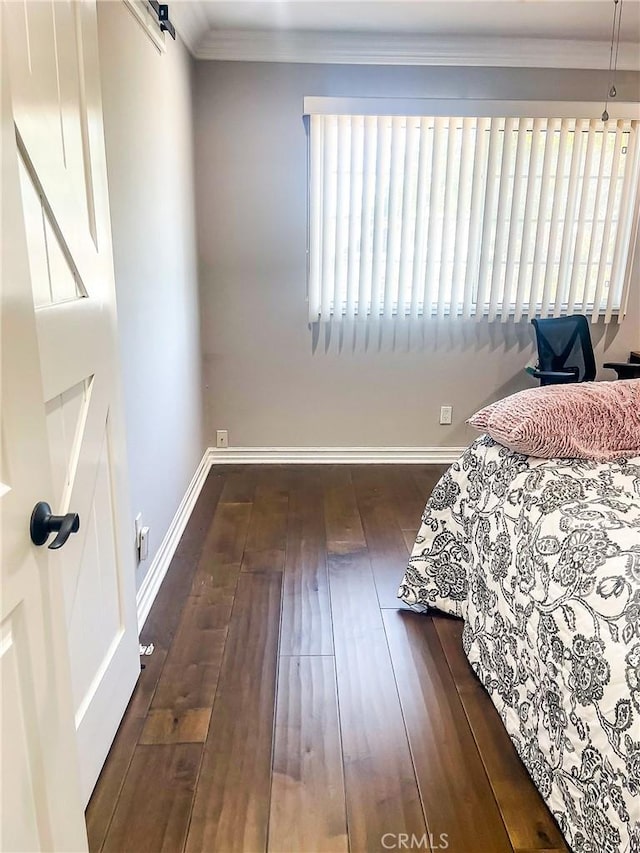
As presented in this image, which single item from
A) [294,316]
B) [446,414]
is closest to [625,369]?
[446,414]

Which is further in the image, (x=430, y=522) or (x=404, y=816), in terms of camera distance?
(x=430, y=522)

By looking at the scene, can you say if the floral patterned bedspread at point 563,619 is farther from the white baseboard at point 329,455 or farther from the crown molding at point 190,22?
the crown molding at point 190,22

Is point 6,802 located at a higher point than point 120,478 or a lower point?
lower

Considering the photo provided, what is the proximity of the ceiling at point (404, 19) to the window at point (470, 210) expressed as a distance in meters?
0.34

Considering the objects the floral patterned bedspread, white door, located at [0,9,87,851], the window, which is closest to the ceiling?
the window

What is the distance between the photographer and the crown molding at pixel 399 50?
10.6ft

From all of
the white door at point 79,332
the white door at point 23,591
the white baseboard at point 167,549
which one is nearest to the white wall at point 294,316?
the white baseboard at point 167,549

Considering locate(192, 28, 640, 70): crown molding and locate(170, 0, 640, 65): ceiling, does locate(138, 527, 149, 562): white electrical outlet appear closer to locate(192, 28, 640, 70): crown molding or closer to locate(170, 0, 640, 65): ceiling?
locate(170, 0, 640, 65): ceiling

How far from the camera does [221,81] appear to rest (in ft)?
11.0

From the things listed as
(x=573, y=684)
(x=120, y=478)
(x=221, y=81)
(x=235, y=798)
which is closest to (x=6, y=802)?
(x=235, y=798)

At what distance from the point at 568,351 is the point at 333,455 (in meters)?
1.56

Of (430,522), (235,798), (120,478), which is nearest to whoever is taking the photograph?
(235,798)

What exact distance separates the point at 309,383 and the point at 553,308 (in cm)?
158

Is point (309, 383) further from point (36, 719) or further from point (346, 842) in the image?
point (36, 719)
